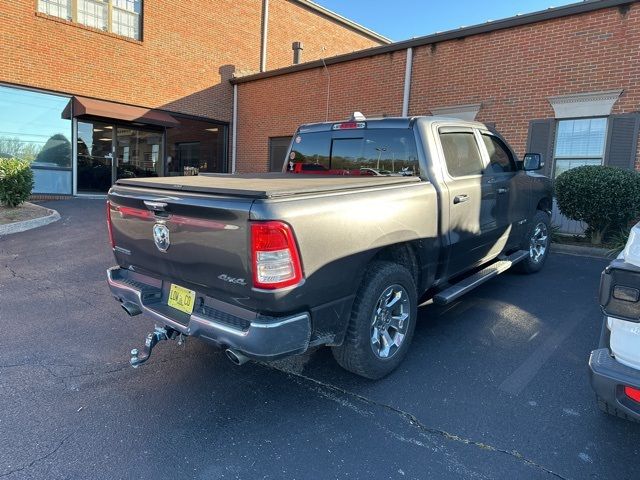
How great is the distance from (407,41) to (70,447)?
11.7 m

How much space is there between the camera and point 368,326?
3092mm

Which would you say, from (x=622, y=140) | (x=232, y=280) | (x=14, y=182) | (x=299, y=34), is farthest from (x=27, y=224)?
(x=299, y=34)

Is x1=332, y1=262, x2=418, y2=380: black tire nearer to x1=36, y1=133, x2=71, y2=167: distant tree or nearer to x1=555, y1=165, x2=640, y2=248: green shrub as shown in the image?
x1=555, y1=165, x2=640, y2=248: green shrub

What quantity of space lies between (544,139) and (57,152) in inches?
509

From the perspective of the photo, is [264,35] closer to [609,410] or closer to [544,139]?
[544,139]

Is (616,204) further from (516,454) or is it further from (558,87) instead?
(516,454)

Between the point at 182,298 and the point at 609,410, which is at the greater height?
the point at 182,298

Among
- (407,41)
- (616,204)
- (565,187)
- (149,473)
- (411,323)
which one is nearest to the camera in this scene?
(149,473)

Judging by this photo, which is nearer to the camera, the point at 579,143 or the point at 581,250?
the point at 581,250

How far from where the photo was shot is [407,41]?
1164cm

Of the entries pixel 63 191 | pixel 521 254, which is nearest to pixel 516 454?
pixel 521 254

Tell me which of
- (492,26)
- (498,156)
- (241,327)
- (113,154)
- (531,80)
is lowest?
(241,327)

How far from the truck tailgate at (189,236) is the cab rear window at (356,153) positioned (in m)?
1.94

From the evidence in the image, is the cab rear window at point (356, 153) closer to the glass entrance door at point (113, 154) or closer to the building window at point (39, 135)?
the building window at point (39, 135)
